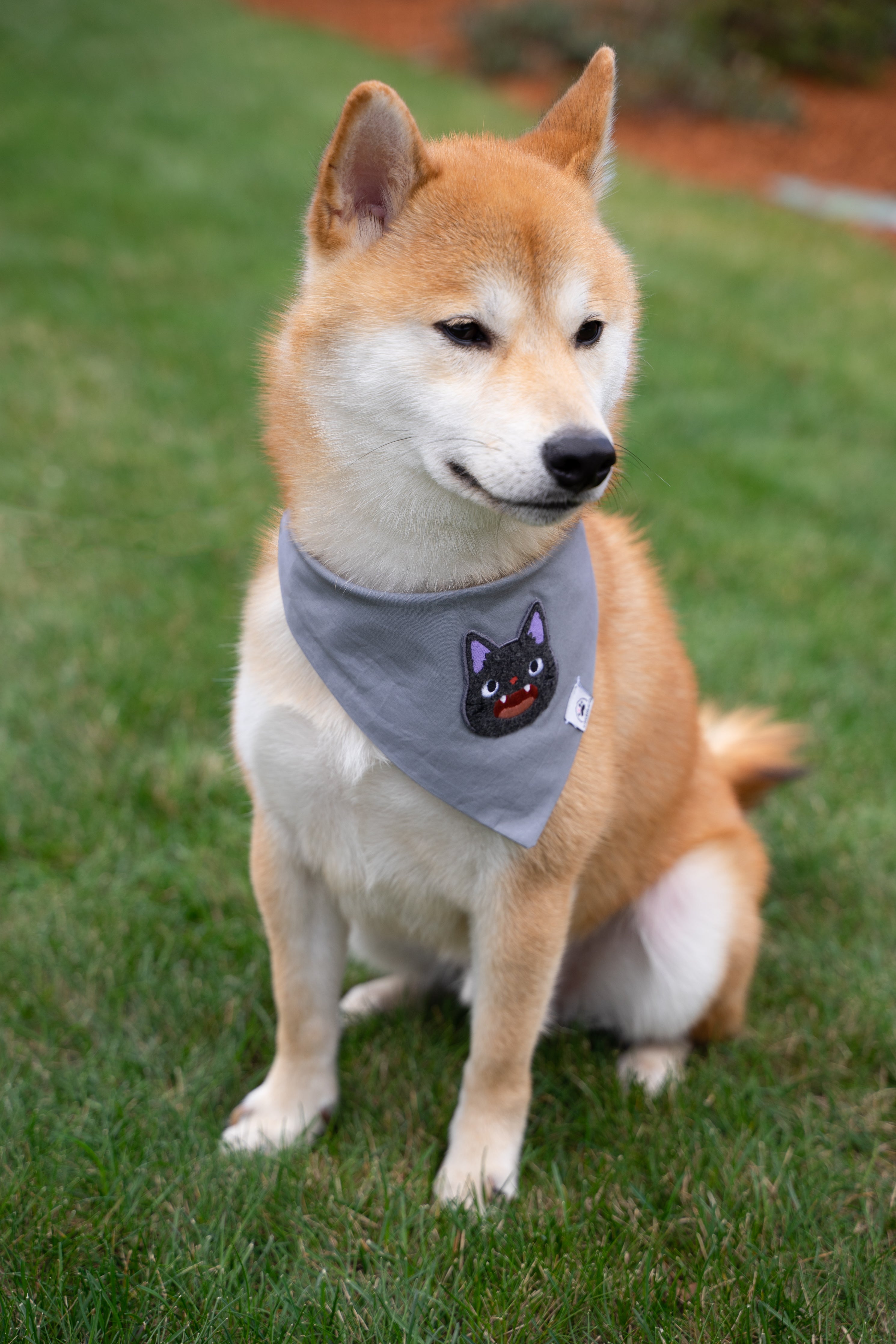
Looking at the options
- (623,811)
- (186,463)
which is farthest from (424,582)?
(186,463)

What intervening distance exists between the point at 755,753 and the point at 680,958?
2.24 ft

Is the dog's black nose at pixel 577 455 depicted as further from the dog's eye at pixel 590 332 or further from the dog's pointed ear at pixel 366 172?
the dog's pointed ear at pixel 366 172

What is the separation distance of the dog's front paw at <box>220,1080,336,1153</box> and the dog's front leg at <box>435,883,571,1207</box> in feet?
0.89

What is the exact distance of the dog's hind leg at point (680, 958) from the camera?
7.88ft

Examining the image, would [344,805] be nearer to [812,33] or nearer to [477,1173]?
[477,1173]

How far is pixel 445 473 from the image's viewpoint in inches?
69.0

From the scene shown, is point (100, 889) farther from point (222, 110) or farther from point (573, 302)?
point (222, 110)

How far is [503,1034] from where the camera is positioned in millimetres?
2078

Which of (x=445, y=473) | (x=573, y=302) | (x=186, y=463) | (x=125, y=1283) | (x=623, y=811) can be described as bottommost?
Result: (x=186, y=463)

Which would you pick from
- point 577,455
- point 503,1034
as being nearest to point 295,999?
point 503,1034

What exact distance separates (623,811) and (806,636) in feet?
7.36

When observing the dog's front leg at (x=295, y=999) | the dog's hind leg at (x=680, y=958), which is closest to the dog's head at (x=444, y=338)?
the dog's front leg at (x=295, y=999)

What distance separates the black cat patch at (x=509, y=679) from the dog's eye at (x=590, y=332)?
0.46 m

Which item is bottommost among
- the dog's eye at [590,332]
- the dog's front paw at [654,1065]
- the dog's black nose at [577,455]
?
the dog's front paw at [654,1065]
